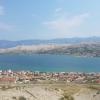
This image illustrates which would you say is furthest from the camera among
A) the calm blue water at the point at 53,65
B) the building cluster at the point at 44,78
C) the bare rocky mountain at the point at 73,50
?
the bare rocky mountain at the point at 73,50

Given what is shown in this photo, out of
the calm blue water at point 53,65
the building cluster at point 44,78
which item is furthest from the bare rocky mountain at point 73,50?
the building cluster at point 44,78

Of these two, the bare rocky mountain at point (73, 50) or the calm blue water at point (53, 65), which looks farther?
the bare rocky mountain at point (73, 50)

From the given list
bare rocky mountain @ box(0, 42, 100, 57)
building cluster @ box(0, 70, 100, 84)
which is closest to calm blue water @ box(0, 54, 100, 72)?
building cluster @ box(0, 70, 100, 84)

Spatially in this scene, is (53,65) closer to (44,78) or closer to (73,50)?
(44,78)

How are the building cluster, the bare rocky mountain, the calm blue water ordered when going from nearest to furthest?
the building cluster → the calm blue water → the bare rocky mountain

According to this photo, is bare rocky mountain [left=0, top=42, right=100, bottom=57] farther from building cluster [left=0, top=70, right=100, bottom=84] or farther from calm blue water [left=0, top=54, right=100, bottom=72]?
building cluster [left=0, top=70, right=100, bottom=84]

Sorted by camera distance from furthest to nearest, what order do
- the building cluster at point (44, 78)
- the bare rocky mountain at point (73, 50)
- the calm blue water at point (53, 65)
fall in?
the bare rocky mountain at point (73, 50) < the calm blue water at point (53, 65) < the building cluster at point (44, 78)

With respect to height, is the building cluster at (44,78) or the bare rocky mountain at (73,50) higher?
the bare rocky mountain at (73,50)

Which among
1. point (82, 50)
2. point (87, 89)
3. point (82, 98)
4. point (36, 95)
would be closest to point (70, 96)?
point (82, 98)

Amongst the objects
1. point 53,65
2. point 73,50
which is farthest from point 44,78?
point 73,50

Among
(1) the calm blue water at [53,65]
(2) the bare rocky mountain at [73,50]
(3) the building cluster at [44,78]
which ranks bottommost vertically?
(1) the calm blue water at [53,65]

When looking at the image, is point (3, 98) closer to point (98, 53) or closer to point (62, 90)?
point (62, 90)

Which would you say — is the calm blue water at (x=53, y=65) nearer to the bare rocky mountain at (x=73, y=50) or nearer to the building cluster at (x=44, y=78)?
the building cluster at (x=44, y=78)

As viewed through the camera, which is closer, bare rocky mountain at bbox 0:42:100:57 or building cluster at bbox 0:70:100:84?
building cluster at bbox 0:70:100:84
